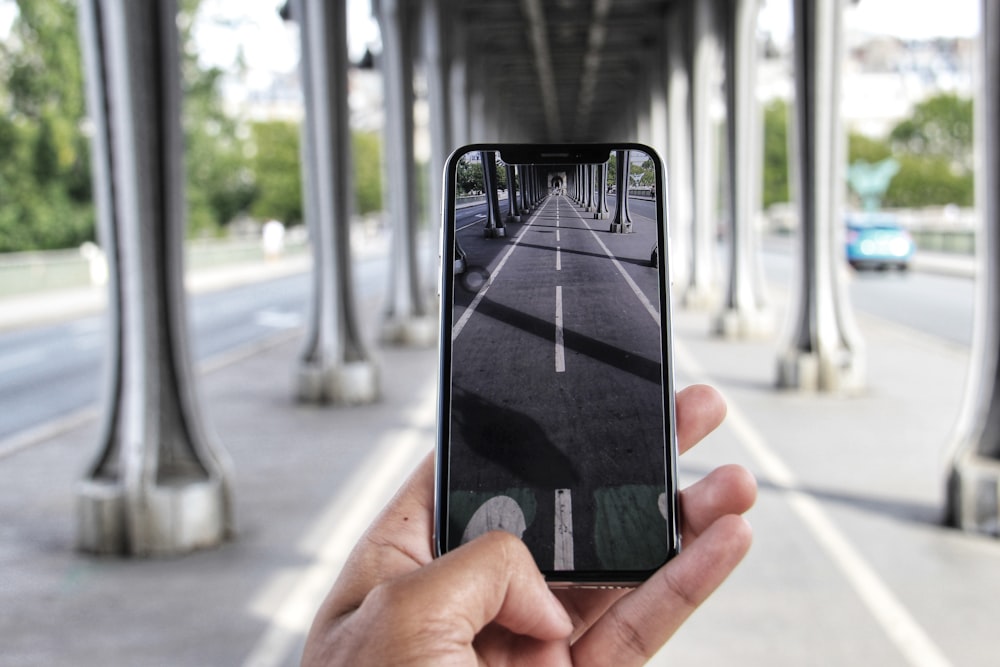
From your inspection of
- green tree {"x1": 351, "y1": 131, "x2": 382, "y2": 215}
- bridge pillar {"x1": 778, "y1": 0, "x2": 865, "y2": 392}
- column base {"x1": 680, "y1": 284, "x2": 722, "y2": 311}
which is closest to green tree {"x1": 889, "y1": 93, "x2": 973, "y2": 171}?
green tree {"x1": 351, "y1": 131, "x2": 382, "y2": 215}

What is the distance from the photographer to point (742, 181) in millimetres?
18984

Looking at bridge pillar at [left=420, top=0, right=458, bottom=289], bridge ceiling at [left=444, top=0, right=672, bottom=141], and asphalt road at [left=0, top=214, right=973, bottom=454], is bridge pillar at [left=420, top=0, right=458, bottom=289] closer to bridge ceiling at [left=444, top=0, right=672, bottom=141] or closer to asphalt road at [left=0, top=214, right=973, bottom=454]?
bridge ceiling at [left=444, top=0, right=672, bottom=141]

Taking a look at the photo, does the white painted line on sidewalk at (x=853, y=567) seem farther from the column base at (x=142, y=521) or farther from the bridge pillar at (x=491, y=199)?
the column base at (x=142, y=521)

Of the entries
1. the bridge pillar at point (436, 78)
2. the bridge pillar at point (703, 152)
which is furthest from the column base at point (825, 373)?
the bridge pillar at point (703, 152)

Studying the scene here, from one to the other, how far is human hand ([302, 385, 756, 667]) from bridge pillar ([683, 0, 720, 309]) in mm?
21970

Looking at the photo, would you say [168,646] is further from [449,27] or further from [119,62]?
[449,27]

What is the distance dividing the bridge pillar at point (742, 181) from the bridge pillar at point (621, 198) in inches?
705

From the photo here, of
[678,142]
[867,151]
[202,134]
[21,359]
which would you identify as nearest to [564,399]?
[21,359]

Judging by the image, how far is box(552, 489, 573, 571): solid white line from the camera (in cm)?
136

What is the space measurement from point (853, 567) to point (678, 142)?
24.9m

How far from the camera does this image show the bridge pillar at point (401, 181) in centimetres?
1881

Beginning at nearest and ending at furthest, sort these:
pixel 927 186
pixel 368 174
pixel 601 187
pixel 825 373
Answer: pixel 601 187
pixel 825 373
pixel 368 174
pixel 927 186

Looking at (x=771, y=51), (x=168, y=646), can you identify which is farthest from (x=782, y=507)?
(x=771, y=51)

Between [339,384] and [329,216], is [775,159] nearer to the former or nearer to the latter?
[329,216]
